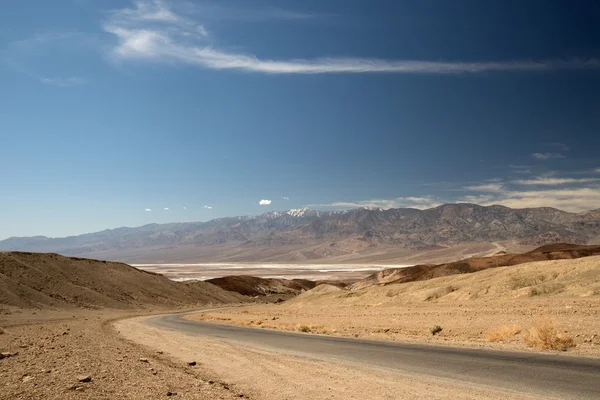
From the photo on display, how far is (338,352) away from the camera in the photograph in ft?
54.6

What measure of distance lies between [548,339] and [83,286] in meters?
64.9

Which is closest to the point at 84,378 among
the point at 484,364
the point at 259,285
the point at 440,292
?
the point at 484,364

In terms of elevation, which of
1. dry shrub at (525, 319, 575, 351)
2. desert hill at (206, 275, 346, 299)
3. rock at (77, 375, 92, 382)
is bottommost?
desert hill at (206, 275, 346, 299)

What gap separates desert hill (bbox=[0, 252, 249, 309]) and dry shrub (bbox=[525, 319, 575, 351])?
5053 cm

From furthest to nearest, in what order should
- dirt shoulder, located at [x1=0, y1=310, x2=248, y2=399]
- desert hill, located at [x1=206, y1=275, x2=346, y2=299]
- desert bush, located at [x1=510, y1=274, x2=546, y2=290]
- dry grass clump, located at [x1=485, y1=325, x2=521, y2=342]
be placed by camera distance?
1. desert hill, located at [x1=206, y1=275, x2=346, y2=299]
2. desert bush, located at [x1=510, y1=274, x2=546, y2=290]
3. dry grass clump, located at [x1=485, y1=325, x2=521, y2=342]
4. dirt shoulder, located at [x1=0, y1=310, x2=248, y2=399]

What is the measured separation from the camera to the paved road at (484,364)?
970cm

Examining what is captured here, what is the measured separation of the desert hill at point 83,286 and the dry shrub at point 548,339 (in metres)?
50.5

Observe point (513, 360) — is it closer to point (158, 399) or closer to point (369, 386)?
point (369, 386)

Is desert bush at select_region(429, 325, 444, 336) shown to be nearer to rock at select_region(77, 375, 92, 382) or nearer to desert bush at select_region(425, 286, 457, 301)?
rock at select_region(77, 375, 92, 382)

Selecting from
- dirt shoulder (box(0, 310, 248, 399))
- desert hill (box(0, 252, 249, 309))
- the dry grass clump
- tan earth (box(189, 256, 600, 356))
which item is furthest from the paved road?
desert hill (box(0, 252, 249, 309))

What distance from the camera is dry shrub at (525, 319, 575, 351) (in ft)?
47.7

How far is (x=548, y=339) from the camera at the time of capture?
48.0 feet

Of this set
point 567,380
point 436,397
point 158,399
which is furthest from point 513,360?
point 158,399

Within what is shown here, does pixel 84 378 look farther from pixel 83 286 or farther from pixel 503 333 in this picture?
pixel 83 286
